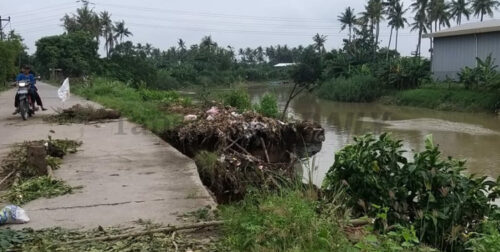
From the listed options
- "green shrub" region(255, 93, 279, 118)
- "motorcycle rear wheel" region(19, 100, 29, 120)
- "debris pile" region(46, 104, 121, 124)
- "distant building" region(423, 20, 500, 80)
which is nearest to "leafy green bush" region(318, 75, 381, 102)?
"distant building" region(423, 20, 500, 80)

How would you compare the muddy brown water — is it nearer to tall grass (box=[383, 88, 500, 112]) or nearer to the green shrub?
tall grass (box=[383, 88, 500, 112])

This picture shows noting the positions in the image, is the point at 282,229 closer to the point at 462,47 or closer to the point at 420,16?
the point at 462,47

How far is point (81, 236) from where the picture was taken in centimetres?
409

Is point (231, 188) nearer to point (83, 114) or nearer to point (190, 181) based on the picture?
point (190, 181)

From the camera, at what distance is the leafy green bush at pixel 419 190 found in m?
5.30

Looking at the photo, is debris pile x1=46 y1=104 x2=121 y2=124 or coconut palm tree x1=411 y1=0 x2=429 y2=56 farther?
coconut palm tree x1=411 y1=0 x2=429 y2=56

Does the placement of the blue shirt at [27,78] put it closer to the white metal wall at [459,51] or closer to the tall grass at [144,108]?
the tall grass at [144,108]

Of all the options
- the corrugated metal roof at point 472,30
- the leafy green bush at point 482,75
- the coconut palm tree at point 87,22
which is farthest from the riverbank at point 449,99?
the coconut palm tree at point 87,22

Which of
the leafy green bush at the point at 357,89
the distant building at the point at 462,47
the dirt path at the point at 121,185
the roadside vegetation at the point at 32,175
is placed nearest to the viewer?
the dirt path at the point at 121,185

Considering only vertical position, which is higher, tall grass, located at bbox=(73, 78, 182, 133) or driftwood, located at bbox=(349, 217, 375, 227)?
tall grass, located at bbox=(73, 78, 182, 133)

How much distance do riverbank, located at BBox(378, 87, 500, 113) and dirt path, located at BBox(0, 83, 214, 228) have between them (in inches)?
1014

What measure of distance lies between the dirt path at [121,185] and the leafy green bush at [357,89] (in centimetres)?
3409

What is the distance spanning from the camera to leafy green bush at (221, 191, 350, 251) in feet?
11.8

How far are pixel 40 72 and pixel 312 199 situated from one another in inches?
2595
